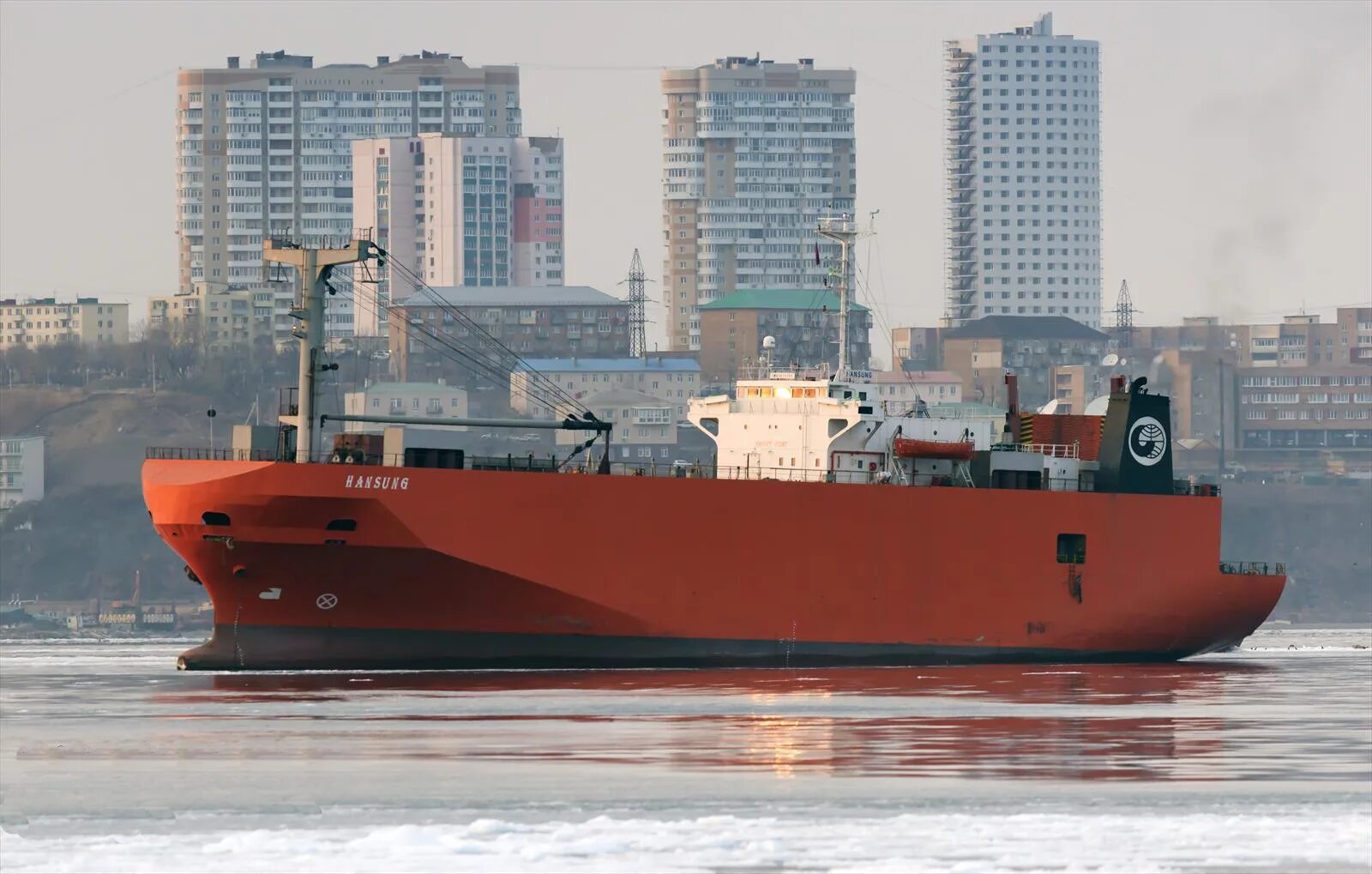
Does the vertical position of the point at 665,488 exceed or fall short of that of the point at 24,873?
it exceeds it

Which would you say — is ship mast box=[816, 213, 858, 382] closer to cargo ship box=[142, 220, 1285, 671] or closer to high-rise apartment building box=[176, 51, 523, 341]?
cargo ship box=[142, 220, 1285, 671]

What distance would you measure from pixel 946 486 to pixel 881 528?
5.14ft

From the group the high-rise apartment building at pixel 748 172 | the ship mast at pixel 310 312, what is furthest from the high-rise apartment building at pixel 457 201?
the ship mast at pixel 310 312

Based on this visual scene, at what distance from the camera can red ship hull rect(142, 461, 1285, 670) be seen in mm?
36438

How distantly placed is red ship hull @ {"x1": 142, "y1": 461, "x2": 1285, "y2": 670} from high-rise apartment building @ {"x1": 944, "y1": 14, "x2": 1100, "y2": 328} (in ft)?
472

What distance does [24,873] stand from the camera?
18.9 m

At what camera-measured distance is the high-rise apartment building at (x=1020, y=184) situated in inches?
7293

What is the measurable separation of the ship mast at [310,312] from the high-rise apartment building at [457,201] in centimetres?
11687

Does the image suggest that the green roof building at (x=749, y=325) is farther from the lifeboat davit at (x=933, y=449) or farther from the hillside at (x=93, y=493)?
the lifeboat davit at (x=933, y=449)

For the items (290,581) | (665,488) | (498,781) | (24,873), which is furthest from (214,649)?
(24,873)

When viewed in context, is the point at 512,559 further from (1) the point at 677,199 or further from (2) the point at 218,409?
(1) the point at 677,199

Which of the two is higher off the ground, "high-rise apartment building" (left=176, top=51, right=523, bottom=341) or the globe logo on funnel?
"high-rise apartment building" (left=176, top=51, right=523, bottom=341)

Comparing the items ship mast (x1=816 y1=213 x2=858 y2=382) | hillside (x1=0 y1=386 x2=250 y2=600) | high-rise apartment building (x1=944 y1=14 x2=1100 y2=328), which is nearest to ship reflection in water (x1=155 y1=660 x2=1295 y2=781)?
ship mast (x1=816 y1=213 x2=858 y2=382)

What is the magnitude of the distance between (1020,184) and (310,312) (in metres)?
151
